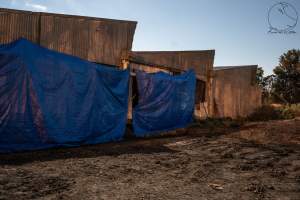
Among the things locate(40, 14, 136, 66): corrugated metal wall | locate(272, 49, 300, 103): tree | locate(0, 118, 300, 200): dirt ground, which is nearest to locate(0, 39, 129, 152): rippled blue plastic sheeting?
locate(0, 118, 300, 200): dirt ground

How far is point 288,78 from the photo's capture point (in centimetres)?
3303

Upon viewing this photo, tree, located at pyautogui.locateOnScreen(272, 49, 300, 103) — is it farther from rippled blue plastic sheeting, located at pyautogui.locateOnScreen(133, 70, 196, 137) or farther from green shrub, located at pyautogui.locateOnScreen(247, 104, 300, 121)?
rippled blue plastic sheeting, located at pyautogui.locateOnScreen(133, 70, 196, 137)

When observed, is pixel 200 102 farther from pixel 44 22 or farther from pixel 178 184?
pixel 178 184

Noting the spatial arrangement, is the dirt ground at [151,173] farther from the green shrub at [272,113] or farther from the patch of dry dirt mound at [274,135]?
the green shrub at [272,113]

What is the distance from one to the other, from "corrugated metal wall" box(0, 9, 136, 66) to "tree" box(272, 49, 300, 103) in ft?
70.8

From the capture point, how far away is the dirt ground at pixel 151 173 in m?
3.59

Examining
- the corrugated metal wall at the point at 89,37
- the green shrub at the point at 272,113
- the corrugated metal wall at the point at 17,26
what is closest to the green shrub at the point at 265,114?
the green shrub at the point at 272,113

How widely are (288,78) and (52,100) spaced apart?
101 feet

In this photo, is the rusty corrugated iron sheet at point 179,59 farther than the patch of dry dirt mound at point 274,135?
Yes

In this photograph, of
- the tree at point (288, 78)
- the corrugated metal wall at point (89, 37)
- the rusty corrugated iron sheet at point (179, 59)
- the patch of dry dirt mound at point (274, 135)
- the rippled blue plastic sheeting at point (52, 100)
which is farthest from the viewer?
the tree at point (288, 78)

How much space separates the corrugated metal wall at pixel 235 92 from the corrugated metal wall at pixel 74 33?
592 centimetres

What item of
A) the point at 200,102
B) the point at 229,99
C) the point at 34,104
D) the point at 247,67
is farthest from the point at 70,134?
the point at 247,67

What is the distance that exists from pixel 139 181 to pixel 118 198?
788mm

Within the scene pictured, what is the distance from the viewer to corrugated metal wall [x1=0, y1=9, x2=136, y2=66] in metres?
8.70
